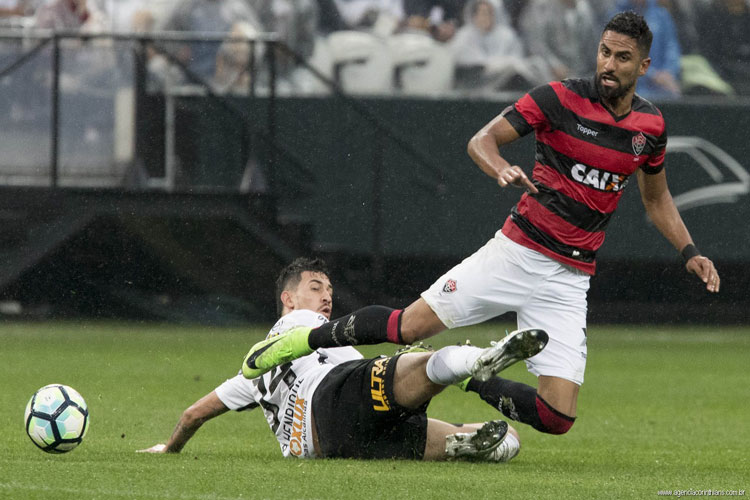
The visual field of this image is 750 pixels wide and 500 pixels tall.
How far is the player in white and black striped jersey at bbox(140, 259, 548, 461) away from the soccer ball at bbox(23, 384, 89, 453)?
1.80 feet

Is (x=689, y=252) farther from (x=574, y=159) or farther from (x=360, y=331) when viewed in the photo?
(x=360, y=331)

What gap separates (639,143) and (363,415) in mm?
1943

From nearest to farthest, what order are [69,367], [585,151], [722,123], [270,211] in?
[585,151] < [69,367] < [270,211] < [722,123]

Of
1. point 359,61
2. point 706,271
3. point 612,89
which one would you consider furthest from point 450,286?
point 359,61

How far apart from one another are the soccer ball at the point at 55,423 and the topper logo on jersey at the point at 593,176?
272 centimetres

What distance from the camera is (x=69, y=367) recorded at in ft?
38.1

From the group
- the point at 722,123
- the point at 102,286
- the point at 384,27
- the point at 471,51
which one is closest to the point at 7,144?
the point at 102,286

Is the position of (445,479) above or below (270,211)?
above

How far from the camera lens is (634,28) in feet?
21.1

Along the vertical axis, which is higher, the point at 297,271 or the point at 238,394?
the point at 297,271

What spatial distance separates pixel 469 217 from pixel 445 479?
11116 mm

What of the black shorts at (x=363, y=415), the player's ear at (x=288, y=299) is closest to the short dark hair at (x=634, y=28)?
the black shorts at (x=363, y=415)

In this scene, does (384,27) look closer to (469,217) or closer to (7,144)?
(469,217)

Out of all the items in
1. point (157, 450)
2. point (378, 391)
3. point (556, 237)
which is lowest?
point (157, 450)
